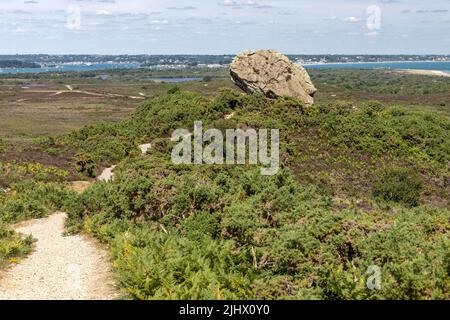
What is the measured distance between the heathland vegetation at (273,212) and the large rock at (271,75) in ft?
16.9

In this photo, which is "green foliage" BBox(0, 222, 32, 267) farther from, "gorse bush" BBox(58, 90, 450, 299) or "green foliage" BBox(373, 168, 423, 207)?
"green foliage" BBox(373, 168, 423, 207)

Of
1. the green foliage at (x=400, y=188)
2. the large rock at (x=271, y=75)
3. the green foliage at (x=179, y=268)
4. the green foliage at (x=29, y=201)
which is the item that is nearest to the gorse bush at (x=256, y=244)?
the green foliage at (x=179, y=268)

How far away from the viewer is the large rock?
1745 inches

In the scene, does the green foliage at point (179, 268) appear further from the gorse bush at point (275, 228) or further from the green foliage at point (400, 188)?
the green foliage at point (400, 188)

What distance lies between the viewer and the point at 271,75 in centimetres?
4447

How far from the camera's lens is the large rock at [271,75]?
44.3 m

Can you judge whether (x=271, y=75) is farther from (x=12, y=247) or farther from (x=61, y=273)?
(x=61, y=273)

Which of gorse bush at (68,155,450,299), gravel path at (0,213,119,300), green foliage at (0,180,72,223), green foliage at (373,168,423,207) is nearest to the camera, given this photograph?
gorse bush at (68,155,450,299)

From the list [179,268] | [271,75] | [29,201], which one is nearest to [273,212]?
[179,268]

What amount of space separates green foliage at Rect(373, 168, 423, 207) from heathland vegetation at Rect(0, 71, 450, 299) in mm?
95

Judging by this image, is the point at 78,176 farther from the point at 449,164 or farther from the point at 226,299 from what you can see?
the point at 449,164

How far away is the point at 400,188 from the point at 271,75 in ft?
64.9

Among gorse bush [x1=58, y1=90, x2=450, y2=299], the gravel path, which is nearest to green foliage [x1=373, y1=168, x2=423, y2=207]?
gorse bush [x1=58, y1=90, x2=450, y2=299]

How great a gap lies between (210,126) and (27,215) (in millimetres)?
16712
